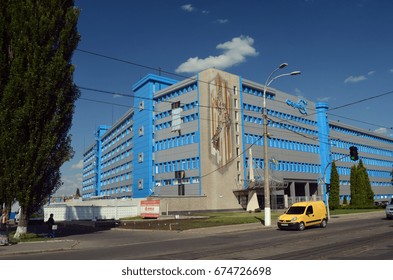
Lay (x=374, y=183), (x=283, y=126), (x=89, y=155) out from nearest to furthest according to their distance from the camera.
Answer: (x=283, y=126), (x=374, y=183), (x=89, y=155)

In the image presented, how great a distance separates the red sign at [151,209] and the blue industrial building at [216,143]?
271 inches

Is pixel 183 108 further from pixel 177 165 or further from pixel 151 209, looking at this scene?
pixel 151 209

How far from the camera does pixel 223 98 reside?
60.5 meters

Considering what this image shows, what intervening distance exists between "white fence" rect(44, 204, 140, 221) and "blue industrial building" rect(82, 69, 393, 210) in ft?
15.6

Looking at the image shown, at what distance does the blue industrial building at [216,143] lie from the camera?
58.7m

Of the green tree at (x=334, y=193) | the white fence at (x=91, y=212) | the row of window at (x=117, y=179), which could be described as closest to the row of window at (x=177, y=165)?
the white fence at (x=91, y=212)

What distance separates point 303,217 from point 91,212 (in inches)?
1226

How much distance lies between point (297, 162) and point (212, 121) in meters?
24.5

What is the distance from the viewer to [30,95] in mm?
21500

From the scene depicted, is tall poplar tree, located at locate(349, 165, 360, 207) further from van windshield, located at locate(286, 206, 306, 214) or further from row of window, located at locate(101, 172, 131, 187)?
row of window, located at locate(101, 172, 131, 187)

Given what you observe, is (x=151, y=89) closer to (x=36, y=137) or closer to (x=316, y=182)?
(x=316, y=182)

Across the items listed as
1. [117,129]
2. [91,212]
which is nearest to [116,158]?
[117,129]

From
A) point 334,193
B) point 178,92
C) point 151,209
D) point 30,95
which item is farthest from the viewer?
point 178,92

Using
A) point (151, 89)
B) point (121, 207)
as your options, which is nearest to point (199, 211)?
point (121, 207)
